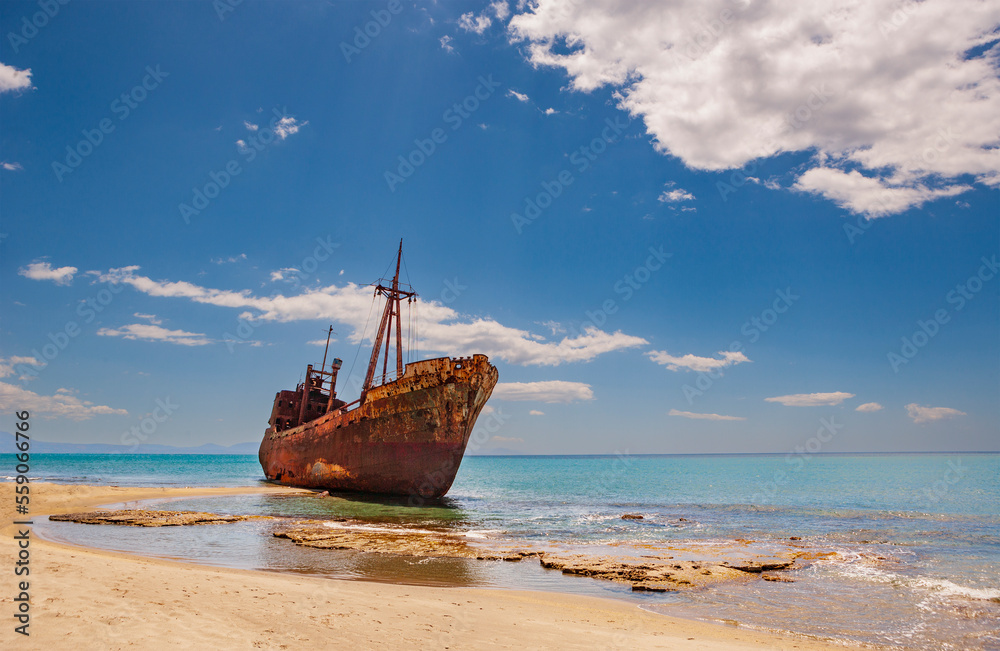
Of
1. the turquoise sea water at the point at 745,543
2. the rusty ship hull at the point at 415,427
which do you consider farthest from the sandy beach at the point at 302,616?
the rusty ship hull at the point at 415,427

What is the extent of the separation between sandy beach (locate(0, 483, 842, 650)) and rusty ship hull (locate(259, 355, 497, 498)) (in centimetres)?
1274

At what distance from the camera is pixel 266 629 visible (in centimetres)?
530

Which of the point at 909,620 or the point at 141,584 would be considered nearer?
the point at 141,584

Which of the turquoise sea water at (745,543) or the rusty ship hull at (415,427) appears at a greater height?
the rusty ship hull at (415,427)

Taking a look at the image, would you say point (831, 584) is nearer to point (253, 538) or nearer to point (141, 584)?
point (141, 584)

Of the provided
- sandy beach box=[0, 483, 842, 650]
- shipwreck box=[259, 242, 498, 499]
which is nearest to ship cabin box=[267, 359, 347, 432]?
shipwreck box=[259, 242, 498, 499]

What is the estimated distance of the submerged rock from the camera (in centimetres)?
1454

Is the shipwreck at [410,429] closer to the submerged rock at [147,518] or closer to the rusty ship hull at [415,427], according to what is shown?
the rusty ship hull at [415,427]

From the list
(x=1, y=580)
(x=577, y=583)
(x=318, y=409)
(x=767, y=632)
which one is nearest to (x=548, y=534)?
(x=577, y=583)

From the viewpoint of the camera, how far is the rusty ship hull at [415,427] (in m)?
21.1

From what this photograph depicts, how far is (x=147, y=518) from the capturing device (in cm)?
1514

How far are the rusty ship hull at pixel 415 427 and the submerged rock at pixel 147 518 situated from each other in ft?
20.8

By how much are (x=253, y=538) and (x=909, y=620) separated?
12.9m

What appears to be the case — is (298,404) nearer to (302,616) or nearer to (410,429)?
(410,429)
